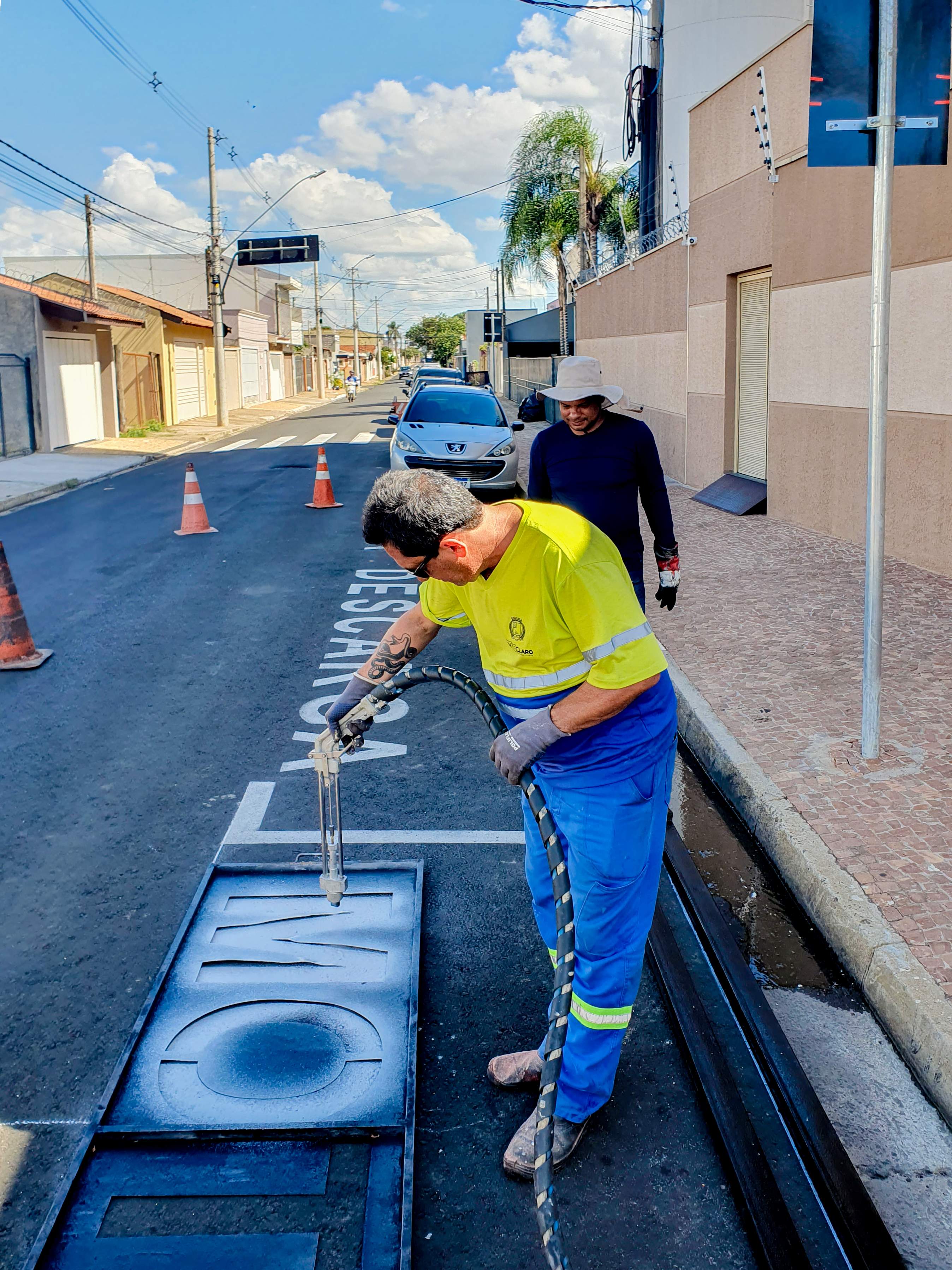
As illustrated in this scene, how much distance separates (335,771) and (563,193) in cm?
3790

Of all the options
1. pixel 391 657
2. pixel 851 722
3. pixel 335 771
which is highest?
pixel 391 657

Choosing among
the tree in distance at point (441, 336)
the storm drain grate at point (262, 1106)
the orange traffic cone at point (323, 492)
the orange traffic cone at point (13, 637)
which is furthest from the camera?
the tree in distance at point (441, 336)

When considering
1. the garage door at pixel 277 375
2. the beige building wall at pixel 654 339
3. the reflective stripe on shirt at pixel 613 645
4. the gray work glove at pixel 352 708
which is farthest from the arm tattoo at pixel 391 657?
the garage door at pixel 277 375

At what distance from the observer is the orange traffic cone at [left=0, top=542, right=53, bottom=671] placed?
7559 mm

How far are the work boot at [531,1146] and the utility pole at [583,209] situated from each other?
3429cm

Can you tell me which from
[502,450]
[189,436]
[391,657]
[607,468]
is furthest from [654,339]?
[189,436]

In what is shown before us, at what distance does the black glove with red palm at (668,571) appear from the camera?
5430mm

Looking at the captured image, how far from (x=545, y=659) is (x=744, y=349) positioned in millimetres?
12477

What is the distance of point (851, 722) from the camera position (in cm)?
555

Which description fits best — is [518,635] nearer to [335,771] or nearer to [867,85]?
[335,771]

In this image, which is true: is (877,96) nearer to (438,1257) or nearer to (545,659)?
(545,659)

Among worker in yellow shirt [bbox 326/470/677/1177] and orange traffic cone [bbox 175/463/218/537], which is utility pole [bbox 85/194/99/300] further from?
worker in yellow shirt [bbox 326/470/677/1177]

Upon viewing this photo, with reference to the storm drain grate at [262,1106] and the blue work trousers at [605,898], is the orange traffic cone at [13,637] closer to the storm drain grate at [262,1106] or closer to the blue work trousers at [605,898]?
the storm drain grate at [262,1106]

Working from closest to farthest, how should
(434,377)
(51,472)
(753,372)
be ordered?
(753,372), (51,472), (434,377)
